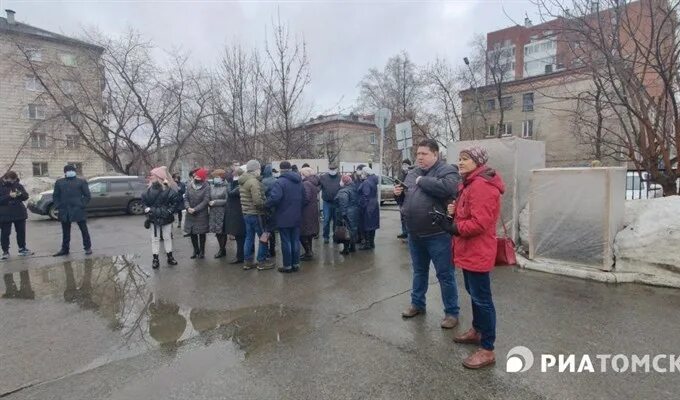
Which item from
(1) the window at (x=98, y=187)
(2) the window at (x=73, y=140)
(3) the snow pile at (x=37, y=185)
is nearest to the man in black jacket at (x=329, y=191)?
(1) the window at (x=98, y=187)

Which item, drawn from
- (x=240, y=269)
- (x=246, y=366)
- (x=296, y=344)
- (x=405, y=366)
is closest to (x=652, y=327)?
(x=405, y=366)

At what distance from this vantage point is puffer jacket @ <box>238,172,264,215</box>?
642 centimetres

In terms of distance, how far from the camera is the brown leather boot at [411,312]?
14.0 feet

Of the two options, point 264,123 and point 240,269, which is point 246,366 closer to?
point 240,269

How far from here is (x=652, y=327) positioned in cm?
389

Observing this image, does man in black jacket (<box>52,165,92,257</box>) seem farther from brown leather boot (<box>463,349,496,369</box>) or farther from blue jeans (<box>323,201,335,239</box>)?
brown leather boot (<box>463,349,496,369</box>)

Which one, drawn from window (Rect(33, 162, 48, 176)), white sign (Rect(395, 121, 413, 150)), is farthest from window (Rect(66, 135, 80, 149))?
white sign (Rect(395, 121, 413, 150))

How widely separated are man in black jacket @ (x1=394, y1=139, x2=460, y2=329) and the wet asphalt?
458mm

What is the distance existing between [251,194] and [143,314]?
8.23 feet

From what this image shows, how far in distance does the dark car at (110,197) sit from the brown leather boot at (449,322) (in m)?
14.5

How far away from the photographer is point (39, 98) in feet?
77.0

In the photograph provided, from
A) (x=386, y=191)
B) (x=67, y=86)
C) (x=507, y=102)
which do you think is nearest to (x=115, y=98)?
(x=67, y=86)

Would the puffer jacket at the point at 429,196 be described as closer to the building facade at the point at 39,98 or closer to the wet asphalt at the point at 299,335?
the wet asphalt at the point at 299,335

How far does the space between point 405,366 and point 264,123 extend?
47.4 feet
